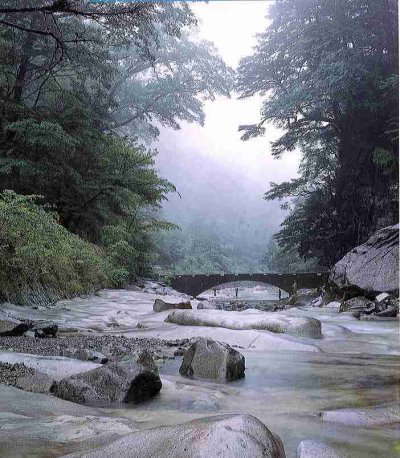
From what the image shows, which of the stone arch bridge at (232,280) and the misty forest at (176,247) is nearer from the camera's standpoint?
the misty forest at (176,247)

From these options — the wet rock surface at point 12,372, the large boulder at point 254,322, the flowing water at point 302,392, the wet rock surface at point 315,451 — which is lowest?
the flowing water at point 302,392

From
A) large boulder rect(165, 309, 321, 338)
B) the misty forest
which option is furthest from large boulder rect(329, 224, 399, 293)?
large boulder rect(165, 309, 321, 338)

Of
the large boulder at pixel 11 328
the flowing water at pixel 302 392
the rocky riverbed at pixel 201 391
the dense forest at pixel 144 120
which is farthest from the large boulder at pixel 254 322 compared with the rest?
the dense forest at pixel 144 120

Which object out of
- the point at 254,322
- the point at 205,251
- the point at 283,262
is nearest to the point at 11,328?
the point at 254,322

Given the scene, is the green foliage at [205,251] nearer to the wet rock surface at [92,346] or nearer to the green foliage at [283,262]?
the green foliage at [283,262]

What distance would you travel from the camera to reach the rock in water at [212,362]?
2.44 m

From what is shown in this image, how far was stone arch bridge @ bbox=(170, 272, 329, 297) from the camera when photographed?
785 inches

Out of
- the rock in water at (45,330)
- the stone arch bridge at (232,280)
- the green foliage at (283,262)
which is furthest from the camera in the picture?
the green foliage at (283,262)

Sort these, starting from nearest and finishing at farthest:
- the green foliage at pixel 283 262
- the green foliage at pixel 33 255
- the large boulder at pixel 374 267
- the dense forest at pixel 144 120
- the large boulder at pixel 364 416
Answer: the large boulder at pixel 364 416
the green foliage at pixel 33 255
the dense forest at pixel 144 120
the large boulder at pixel 374 267
the green foliage at pixel 283 262

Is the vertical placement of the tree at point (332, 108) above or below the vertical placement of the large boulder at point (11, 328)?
above

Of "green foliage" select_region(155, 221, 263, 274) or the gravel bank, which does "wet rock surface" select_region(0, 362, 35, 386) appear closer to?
the gravel bank

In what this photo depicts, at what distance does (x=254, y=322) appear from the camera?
4.51m

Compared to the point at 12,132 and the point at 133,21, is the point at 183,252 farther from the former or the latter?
the point at 133,21

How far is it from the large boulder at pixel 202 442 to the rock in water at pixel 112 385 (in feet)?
2.68
